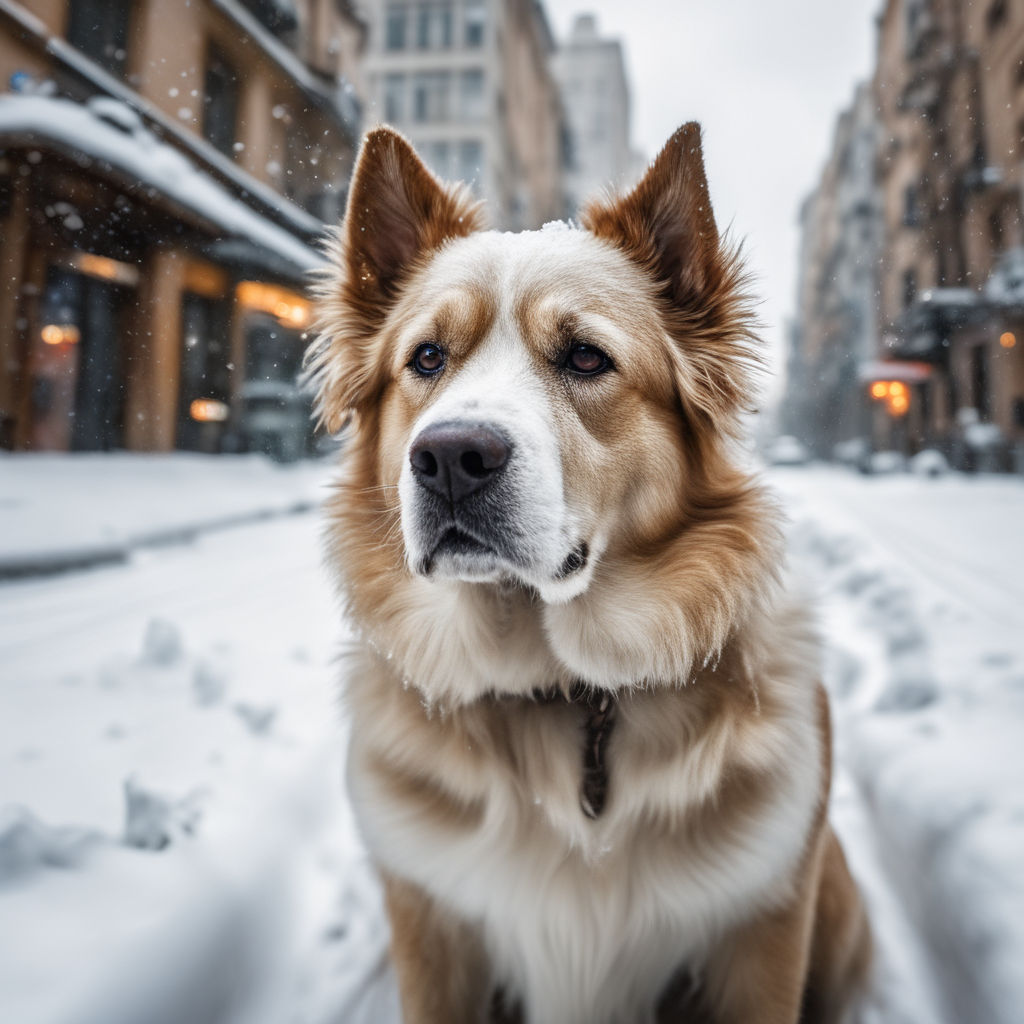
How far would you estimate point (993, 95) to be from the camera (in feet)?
12.5

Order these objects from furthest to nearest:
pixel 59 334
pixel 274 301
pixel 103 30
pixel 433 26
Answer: pixel 433 26, pixel 274 301, pixel 59 334, pixel 103 30

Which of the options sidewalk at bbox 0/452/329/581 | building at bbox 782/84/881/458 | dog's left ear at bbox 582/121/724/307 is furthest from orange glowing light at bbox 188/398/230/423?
building at bbox 782/84/881/458

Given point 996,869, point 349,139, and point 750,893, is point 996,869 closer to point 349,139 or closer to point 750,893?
point 750,893

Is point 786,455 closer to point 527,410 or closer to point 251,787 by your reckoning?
point 251,787

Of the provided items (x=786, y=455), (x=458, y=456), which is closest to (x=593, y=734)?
(x=458, y=456)

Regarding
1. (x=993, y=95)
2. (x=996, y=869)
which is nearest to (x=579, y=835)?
(x=996, y=869)

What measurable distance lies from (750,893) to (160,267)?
4.32m

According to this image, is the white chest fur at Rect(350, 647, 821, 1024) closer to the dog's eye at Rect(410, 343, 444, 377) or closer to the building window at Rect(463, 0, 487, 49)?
the dog's eye at Rect(410, 343, 444, 377)

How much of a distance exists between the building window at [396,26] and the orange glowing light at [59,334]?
101 ft

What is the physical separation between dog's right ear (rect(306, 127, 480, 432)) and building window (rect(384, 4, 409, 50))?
106 feet

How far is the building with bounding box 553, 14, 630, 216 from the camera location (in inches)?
1937

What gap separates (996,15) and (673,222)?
342 centimetres

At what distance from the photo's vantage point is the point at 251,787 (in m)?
2.30

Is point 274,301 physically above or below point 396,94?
below
